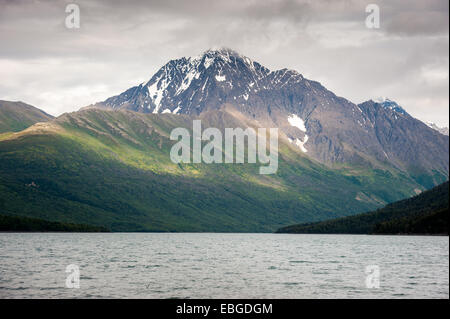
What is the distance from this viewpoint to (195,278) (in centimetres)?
9800

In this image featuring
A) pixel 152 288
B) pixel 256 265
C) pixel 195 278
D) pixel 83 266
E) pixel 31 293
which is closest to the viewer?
pixel 31 293

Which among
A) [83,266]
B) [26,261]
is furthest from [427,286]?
[26,261]

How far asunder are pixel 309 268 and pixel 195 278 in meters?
34.2

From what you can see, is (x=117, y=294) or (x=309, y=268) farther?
(x=309, y=268)

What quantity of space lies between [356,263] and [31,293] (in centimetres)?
8425

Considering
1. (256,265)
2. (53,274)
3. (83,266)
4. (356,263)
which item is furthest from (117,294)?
(356,263)

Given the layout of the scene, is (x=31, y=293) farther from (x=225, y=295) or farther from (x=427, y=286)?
(x=427, y=286)

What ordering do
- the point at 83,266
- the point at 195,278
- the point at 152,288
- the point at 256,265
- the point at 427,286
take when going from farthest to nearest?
the point at 256,265 → the point at 83,266 → the point at 195,278 → the point at 427,286 → the point at 152,288
